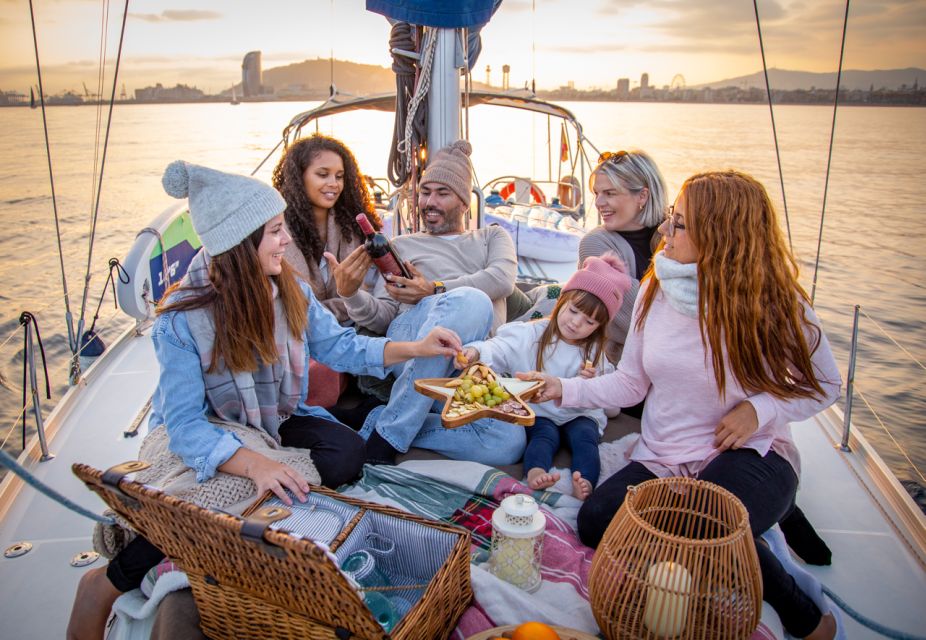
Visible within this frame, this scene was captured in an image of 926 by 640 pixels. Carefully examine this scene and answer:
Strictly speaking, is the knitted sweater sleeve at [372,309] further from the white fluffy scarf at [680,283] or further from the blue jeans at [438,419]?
the white fluffy scarf at [680,283]

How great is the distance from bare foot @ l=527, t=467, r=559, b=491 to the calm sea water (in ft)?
3.67

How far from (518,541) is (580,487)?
552 millimetres

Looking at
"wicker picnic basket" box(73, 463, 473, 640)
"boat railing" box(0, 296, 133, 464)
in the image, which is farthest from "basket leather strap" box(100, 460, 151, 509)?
"boat railing" box(0, 296, 133, 464)

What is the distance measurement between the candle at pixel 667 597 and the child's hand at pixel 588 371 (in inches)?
44.3

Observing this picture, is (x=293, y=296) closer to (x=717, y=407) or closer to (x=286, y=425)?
(x=286, y=425)

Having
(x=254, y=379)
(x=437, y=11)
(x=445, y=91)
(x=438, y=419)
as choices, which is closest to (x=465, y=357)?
(x=438, y=419)

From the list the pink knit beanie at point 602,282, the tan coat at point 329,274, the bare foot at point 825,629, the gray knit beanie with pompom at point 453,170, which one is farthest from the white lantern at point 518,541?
the gray knit beanie with pompom at point 453,170

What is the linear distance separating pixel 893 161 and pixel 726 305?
79.4 ft

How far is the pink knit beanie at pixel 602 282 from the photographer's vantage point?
2357 millimetres

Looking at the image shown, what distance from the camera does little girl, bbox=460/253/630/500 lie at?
7.53ft

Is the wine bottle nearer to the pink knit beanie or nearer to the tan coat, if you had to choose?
the tan coat

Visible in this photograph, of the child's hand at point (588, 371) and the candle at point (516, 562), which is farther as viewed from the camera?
the child's hand at point (588, 371)

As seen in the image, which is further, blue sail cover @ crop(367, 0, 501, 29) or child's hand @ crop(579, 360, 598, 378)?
blue sail cover @ crop(367, 0, 501, 29)

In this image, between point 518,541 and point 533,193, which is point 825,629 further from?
point 533,193
